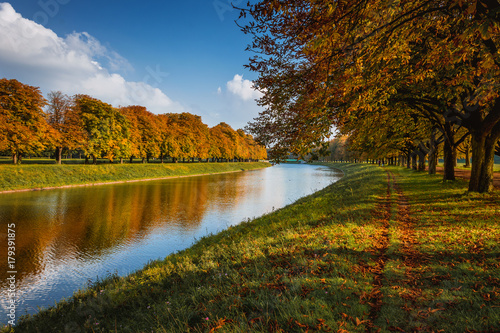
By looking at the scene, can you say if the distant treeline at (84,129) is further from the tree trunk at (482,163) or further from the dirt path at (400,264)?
the tree trunk at (482,163)

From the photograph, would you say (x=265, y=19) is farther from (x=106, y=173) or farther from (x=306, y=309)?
(x=106, y=173)

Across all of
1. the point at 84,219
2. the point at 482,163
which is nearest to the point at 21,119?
the point at 84,219

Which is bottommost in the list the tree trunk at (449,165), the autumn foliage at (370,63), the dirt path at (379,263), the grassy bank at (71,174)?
the grassy bank at (71,174)

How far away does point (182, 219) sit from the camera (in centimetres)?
1655

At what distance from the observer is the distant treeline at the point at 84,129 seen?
2986 cm

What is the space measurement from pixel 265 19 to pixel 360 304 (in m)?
6.02

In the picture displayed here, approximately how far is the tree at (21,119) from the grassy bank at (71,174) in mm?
3792

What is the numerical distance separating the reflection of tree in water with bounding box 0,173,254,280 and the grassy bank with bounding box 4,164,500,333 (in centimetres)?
529

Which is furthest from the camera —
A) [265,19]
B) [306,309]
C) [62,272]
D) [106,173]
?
[106,173]

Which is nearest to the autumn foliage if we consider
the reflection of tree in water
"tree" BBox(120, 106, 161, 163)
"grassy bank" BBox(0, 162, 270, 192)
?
the reflection of tree in water

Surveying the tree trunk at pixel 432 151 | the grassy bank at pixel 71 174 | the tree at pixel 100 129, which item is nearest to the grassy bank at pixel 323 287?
the tree trunk at pixel 432 151

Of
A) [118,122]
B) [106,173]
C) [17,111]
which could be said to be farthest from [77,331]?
[118,122]

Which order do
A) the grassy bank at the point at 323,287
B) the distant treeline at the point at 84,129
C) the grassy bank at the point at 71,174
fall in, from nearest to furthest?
1. the grassy bank at the point at 323,287
2. the grassy bank at the point at 71,174
3. the distant treeline at the point at 84,129

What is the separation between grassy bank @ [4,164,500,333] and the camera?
3.62 metres
